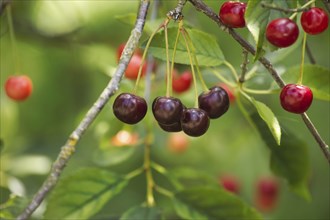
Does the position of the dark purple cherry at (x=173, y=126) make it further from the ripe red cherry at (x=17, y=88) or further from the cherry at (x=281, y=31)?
the ripe red cherry at (x=17, y=88)

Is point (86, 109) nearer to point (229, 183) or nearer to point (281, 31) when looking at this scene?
point (229, 183)

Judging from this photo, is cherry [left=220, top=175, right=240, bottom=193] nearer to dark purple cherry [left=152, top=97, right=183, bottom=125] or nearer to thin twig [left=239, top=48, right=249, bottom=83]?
thin twig [left=239, top=48, right=249, bottom=83]

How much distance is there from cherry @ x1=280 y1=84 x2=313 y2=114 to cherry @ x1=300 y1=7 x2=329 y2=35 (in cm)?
15

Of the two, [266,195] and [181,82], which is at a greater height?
[181,82]

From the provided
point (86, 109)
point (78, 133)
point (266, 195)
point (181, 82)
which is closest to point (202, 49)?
point (78, 133)

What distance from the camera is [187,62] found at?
2.17 meters

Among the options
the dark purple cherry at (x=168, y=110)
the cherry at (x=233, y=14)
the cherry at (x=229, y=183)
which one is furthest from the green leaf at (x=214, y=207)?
the cherry at (x=229, y=183)

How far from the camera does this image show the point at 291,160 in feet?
8.59

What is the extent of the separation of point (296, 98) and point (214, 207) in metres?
0.68

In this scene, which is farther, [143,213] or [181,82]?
[181,82]

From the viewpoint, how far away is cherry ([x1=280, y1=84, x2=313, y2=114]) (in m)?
1.90

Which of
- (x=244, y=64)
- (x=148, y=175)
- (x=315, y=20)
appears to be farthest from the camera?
(x=148, y=175)

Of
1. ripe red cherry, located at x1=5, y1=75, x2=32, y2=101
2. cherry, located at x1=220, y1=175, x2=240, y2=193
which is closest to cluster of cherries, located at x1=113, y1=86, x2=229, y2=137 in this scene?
ripe red cherry, located at x1=5, y1=75, x2=32, y2=101

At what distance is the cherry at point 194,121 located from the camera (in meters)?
1.91
